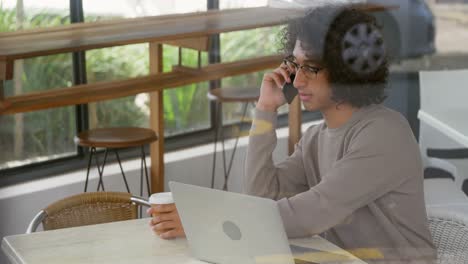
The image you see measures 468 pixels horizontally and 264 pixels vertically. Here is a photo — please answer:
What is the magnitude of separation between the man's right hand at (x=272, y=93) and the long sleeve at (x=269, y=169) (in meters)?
0.02

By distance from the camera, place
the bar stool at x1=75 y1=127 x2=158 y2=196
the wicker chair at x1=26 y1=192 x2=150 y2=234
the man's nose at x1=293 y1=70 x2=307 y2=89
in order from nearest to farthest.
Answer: the man's nose at x1=293 y1=70 x2=307 y2=89
the wicker chair at x1=26 y1=192 x2=150 y2=234
the bar stool at x1=75 y1=127 x2=158 y2=196

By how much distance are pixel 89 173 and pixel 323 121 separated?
2.61ft

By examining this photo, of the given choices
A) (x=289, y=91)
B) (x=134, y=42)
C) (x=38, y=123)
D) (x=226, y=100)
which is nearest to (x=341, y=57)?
(x=289, y=91)

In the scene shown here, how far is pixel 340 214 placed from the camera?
188 centimetres

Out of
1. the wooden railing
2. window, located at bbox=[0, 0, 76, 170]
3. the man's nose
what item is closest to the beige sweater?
the man's nose

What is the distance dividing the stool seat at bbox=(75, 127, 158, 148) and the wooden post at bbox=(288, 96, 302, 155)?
52 cm

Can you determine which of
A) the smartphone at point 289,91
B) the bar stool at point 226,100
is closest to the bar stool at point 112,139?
the bar stool at point 226,100

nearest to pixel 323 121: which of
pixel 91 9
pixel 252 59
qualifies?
pixel 252 59

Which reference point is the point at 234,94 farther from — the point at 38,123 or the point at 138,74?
the point at 38,123

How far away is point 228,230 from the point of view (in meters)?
1.85

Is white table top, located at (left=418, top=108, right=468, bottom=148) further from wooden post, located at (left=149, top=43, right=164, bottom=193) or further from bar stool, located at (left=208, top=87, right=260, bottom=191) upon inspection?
wooden post, located at (left=149, top=43, right=164, bottom=193)

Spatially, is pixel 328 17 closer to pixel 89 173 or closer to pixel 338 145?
pixel 338 145

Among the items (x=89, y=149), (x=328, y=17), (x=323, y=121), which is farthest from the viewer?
(x=89, y=149)

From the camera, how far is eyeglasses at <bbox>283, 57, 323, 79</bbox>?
1856 mm
